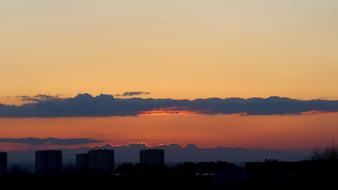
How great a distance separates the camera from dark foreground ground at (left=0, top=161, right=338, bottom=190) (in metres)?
68.1

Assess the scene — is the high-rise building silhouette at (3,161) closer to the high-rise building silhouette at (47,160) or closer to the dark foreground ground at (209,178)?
the high-rise building silhouette at (47,160)

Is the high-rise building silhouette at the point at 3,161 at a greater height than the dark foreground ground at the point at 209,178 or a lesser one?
greater

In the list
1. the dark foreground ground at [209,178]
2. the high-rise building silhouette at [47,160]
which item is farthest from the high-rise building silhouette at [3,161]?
the dark foreground ground at [209,178]

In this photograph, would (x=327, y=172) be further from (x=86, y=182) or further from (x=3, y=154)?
(x=3, y=154)

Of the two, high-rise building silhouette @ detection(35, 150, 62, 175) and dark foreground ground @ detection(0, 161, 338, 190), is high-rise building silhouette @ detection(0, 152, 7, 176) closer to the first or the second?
high-rise building silhouette @ detection(35, 150, 62, 175)

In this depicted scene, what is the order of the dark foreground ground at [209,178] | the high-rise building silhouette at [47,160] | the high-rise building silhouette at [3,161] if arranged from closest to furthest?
the dark foreground ground at [209,178], the high-rise building silhouette at [3,161], the high-rise building silhouette at [47,160]

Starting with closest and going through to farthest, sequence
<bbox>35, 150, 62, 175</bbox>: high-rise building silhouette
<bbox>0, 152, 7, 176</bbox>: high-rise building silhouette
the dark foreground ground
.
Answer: the dark foreground ground, <bbox>0, 152, 7, 176</bbox>: high-rise building silhouette, <bbox>35, 150, 62, 175</bbox>: high-rise building silhouette

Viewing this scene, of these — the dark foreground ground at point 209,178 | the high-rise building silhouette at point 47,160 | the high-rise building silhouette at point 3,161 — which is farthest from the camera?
the high-rise building silhouette at point 47,160

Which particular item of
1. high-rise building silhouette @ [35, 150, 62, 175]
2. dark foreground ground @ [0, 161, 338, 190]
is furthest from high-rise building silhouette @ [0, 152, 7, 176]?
dark foreground ground @ [0, 161, 338, 190]

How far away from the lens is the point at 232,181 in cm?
6562

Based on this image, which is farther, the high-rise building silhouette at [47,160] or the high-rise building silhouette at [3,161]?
the high-rise building silhouette at [47,160]

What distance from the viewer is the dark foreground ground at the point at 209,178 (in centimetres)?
6812

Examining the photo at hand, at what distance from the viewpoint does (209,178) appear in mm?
85688

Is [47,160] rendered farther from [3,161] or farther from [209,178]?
[209,178]
